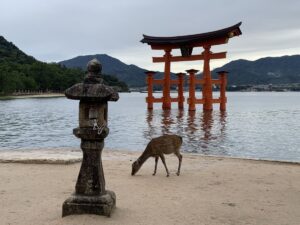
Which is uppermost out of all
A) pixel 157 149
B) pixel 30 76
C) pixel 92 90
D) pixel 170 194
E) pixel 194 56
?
pixel 30 76

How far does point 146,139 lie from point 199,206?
14.3m

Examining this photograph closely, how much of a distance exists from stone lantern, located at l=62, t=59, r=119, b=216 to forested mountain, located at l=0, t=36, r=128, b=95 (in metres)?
80.0

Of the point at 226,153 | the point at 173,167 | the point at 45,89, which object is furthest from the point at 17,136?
the point at 45,89

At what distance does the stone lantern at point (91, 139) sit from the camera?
5.74m

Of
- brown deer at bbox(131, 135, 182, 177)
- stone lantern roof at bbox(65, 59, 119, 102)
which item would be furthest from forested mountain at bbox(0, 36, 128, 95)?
stone lantern roof at bbox(65, 59, 119, 102)

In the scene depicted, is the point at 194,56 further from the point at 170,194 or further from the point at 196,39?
the point at 170,194

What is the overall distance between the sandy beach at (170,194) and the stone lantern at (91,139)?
0.56ft

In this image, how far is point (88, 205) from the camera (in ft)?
19.1

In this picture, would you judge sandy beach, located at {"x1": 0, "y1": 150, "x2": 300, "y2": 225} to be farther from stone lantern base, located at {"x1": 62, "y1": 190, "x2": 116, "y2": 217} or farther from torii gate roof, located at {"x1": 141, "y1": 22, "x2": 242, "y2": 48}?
torii gate roof, located at {"x1": 141, "y1": 22, "x2": 242, "y2": 48}

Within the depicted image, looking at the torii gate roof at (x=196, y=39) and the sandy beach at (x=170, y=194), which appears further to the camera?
the torii gate roof at (x=196, y=39)

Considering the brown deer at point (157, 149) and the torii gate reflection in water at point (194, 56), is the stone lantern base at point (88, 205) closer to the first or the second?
the brown deer at point (157, 149)

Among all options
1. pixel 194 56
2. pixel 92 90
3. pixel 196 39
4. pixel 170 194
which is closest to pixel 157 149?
pixel 170 194

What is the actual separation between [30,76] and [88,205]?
106 meters

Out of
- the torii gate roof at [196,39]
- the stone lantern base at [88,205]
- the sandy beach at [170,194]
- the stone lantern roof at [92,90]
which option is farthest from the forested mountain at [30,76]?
the stone lantern base at [88,205]
